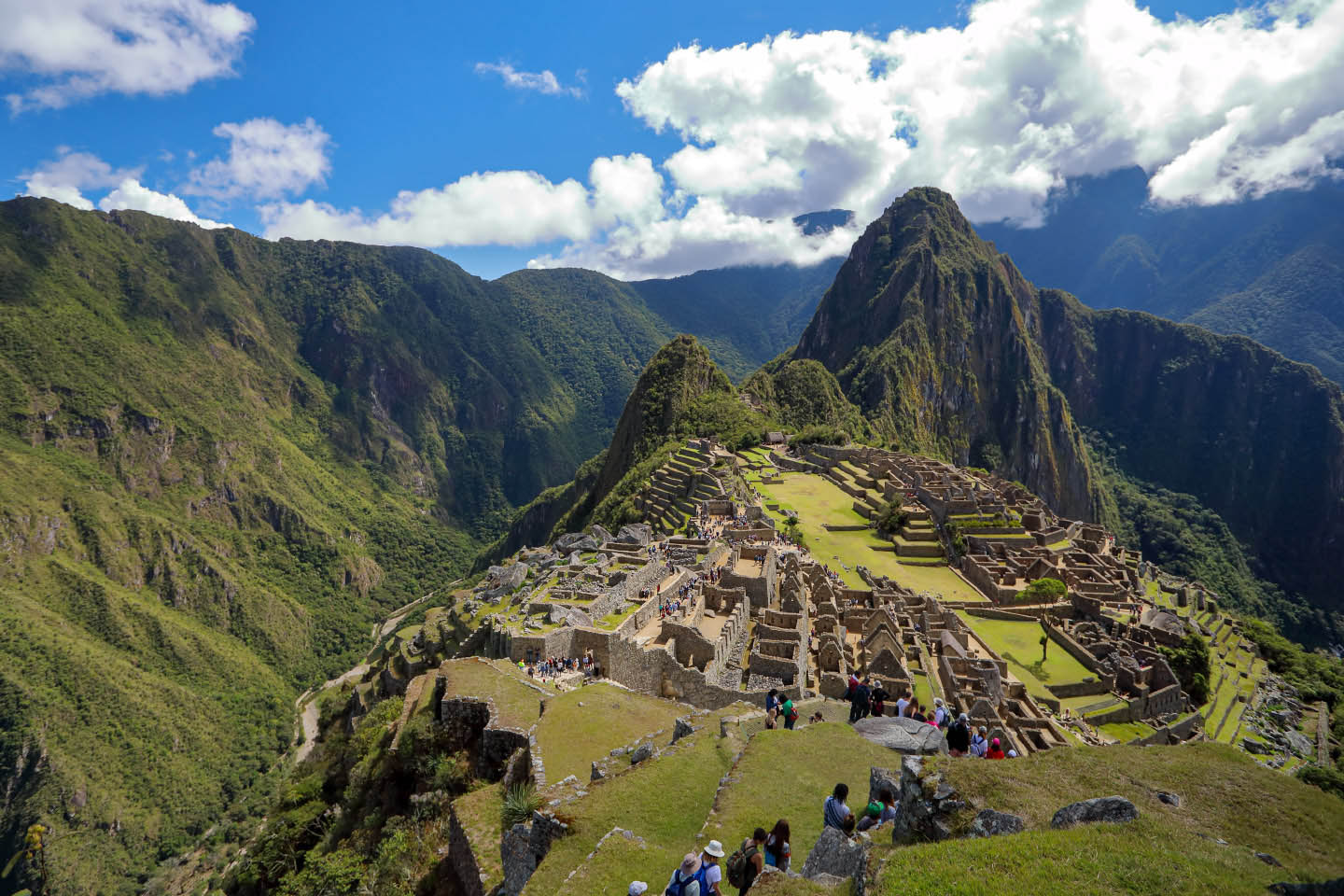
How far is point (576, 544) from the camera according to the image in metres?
54.2

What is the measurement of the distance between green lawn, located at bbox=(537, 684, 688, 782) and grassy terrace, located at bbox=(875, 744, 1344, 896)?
8847 millimetres

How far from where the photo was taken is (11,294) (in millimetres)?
171000

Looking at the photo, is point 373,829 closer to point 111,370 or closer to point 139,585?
point 139,585

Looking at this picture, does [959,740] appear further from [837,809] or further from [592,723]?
[592,723]

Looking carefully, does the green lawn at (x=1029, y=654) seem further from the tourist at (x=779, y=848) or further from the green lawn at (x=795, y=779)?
the tourist at (x=779, y=848)

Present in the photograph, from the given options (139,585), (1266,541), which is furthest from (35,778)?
(1266,541)

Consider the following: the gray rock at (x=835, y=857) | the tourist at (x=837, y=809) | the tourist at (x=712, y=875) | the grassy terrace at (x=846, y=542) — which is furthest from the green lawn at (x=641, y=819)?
the grassy terrace at (x=846, y=542)

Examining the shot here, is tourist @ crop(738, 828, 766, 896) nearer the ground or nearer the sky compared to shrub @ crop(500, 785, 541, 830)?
nearer the sky

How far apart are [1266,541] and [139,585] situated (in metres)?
296

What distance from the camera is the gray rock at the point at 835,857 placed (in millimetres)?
8555

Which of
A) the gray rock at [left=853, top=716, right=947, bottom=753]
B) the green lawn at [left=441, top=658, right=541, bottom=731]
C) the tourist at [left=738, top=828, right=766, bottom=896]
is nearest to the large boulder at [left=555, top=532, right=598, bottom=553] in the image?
the green lawn at [left=441, top=658, right=541, bottom=731]

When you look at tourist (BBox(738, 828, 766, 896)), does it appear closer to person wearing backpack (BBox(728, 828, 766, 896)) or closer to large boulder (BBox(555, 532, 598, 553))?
Result: person wearing backpack (BBox(728, 828, 766, 896))

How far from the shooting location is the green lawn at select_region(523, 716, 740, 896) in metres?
10.3

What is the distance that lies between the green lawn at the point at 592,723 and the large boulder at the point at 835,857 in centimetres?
731
